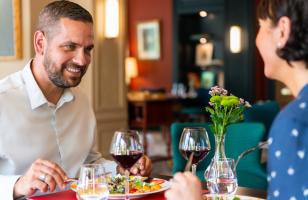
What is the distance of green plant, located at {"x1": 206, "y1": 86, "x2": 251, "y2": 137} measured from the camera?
1.85 metres

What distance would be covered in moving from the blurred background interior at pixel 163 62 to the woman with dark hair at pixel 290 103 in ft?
10.9

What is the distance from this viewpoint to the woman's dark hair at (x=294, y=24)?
1207 millimetres

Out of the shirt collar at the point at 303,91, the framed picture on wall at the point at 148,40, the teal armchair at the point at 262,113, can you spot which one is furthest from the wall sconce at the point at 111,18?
the framed picture on wall at the point at 148,40

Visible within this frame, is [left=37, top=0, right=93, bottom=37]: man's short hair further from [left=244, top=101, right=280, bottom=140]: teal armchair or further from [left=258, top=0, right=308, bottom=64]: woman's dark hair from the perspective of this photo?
[left=244, top=101, right=280, bottom=140]: teal armchair

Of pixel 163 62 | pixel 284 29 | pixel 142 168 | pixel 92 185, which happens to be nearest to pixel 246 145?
pixel 142 168

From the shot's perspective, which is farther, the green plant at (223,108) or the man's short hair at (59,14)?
the man's short hair at (59,14)

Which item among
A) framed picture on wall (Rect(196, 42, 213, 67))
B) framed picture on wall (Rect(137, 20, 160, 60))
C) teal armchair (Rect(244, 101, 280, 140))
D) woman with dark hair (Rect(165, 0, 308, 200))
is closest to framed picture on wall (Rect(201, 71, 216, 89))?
framed picture on wall (Rect(196, 42, 213, 67))

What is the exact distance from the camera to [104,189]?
148 centimetres

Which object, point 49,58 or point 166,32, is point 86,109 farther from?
point 166,32

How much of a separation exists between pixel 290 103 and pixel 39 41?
56.0 inches

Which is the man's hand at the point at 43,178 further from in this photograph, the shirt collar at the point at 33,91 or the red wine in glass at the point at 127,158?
the shirt collar at the point at 33,91

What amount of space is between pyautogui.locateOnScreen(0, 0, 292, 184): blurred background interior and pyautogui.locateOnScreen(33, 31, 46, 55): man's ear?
2.11 m

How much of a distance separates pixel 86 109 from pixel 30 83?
0.36 meters

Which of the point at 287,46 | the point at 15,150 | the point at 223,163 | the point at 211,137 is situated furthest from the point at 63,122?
the point at 211,137
